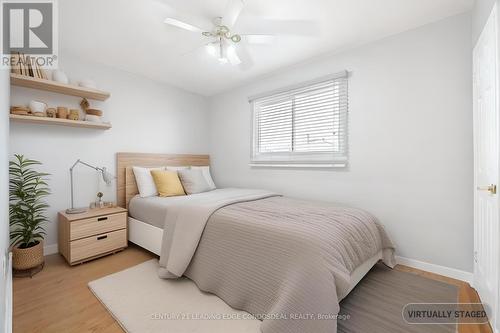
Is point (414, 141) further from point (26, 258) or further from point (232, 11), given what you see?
point (26, 258)

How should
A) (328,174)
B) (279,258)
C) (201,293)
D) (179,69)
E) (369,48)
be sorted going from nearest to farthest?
(279,258) → (201,293) → (369,48) → (328,174) → (179,69)

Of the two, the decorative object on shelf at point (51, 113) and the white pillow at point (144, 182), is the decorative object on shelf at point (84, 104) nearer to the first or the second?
the decorative object on shelf at point (51, 113)

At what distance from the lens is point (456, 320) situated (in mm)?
1447

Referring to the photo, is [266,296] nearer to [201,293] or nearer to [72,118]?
[201,293]

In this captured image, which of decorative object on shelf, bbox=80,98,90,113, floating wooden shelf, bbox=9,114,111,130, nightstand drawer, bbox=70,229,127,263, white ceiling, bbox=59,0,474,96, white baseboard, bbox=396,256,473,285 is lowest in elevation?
white baseboard, bbox=396,256,473,285

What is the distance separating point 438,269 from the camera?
2.03 meters

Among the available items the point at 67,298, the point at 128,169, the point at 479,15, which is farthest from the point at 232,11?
the point at 67,298

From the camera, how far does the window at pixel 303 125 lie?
265 cm

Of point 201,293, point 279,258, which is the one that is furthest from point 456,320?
point 201,293

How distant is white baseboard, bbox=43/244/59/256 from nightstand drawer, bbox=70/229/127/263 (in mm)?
578

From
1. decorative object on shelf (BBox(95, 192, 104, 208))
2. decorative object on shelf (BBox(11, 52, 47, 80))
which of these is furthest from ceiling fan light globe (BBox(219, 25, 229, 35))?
decorative object on shelf (BBox(95, 192, 104, 208))

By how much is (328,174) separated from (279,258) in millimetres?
1645

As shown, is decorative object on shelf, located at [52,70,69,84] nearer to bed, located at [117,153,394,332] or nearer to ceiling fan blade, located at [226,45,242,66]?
bed, located at [117,153,394,332]

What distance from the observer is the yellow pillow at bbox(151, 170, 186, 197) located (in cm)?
291
